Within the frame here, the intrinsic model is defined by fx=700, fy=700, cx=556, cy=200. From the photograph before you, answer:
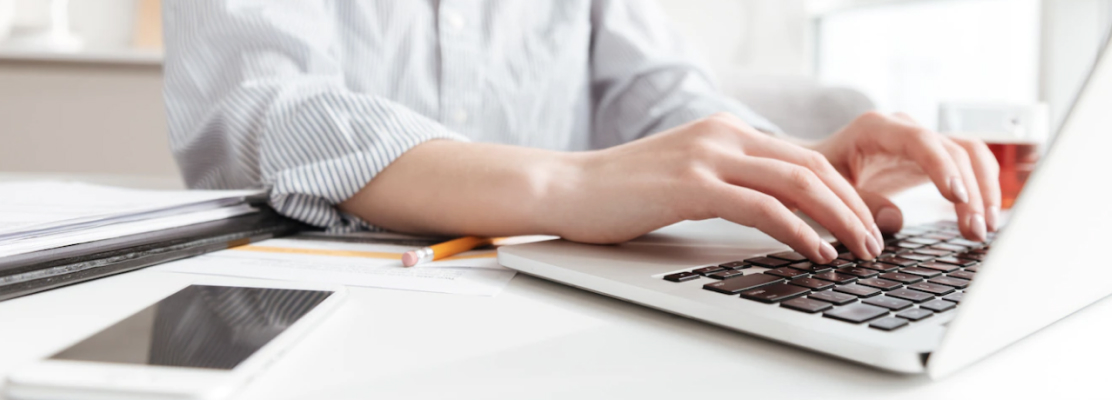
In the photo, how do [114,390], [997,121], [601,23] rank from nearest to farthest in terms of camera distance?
[114,390] < [997,121] < [601,23]

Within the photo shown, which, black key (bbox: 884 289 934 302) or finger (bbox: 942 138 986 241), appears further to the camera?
finger (bbox: 942 138 986 241)

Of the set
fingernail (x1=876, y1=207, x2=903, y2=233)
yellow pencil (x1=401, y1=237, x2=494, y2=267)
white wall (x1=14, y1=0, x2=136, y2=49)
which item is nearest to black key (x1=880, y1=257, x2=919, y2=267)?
fingernail (x1=876, y1=207, x2=903, y2=233)

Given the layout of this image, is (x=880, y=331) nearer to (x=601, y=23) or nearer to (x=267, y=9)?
(x=267, y=9)

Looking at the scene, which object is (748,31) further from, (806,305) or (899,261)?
(806,305)

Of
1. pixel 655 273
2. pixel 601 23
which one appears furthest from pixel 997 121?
pixel 655 273

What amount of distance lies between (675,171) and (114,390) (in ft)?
0.94

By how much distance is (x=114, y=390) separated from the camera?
18 centimetres

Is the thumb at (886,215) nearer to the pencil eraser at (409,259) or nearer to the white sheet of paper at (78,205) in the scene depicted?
the pencil eraser at (409,259)

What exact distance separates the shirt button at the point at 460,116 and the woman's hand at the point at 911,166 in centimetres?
38

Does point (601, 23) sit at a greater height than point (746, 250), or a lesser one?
greater

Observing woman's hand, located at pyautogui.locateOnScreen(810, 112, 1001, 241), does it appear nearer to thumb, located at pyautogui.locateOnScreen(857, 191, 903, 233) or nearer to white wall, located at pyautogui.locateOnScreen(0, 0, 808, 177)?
thumb, located at pyautogui.locateOnScreen(857, 191, 903, 233)

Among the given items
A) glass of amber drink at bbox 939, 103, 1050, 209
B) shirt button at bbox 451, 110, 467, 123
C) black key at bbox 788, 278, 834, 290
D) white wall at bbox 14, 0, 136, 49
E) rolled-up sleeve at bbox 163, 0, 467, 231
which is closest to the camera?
black key at bbox 788, 278, 834, 290

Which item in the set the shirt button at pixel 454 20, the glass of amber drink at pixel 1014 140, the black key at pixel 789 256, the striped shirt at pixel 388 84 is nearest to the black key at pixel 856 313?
the black key at pixel 789 256

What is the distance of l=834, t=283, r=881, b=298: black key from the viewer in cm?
27
